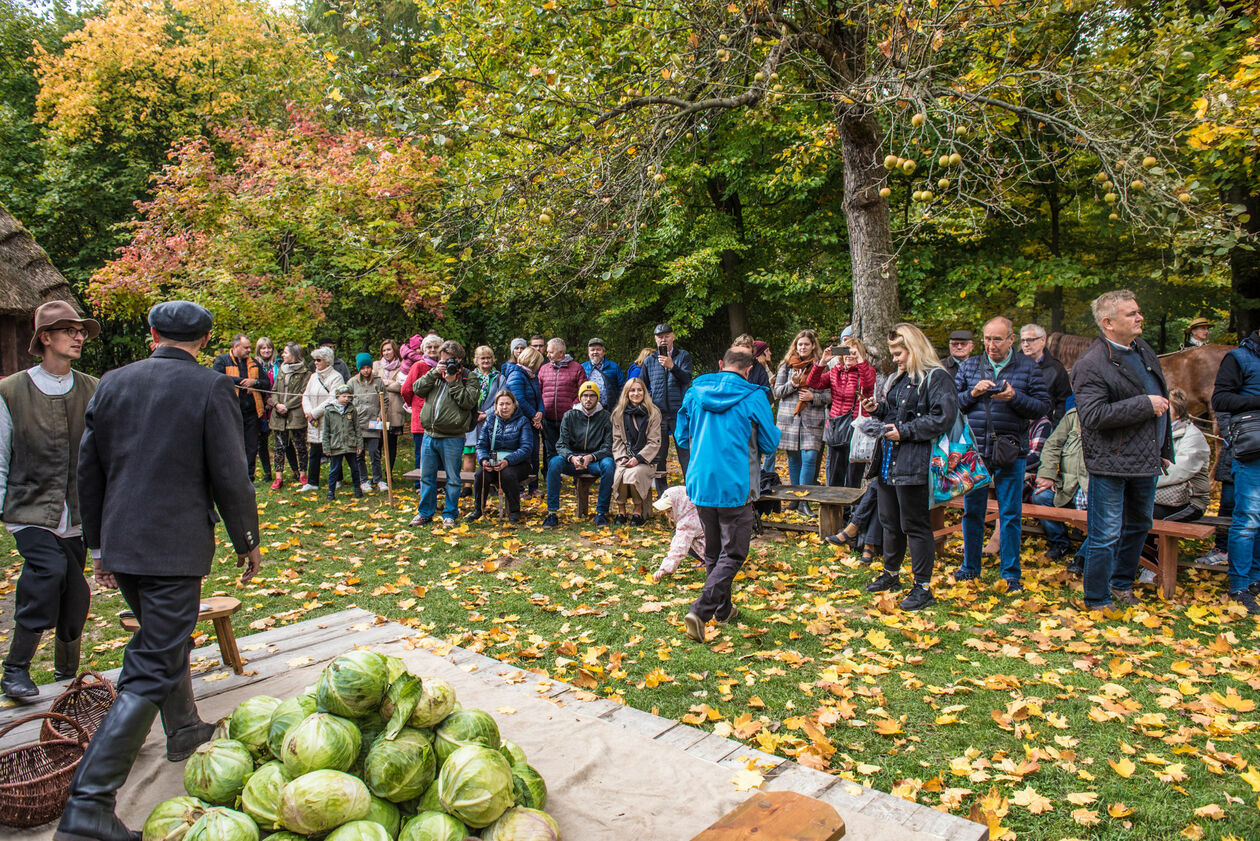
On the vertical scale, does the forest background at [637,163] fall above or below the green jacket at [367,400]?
above

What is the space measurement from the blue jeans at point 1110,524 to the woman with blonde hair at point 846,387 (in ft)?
9.22

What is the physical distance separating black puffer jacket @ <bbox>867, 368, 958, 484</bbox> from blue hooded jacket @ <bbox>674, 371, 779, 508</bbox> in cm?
102

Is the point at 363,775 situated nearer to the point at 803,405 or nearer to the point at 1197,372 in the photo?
the point at 803,405

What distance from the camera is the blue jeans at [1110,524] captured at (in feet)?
18.7

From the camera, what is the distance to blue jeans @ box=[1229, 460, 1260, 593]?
19.4ft

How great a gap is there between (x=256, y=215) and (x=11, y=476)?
467 inches

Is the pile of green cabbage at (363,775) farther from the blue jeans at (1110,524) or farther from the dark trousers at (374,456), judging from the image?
the dark trousers at (374,456)

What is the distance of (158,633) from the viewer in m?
3.24

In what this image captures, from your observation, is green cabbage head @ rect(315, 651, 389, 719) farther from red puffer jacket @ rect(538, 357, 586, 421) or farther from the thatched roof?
the thatched roof

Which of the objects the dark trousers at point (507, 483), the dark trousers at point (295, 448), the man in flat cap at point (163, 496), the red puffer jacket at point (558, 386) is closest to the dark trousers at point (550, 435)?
the red puffer jacket at point (558, 386)

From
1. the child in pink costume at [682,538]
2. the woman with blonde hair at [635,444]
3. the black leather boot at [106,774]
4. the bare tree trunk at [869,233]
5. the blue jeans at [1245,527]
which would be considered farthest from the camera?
the woman with blonde hair at [635,444]

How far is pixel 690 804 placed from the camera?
289 centimetres

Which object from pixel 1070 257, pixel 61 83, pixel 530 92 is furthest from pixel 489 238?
pixel 61 83

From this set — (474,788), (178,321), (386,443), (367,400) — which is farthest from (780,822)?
(367,400)
